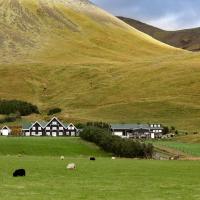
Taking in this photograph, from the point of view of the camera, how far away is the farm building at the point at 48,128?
154 meters

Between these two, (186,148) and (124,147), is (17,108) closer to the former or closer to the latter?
(186,148)

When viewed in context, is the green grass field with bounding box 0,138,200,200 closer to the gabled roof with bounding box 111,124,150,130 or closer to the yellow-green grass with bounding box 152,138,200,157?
the yellow-green grass with bounding box 152,138,200,157

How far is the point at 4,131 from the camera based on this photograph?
486 ft

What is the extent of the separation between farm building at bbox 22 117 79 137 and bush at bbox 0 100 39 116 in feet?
89.1

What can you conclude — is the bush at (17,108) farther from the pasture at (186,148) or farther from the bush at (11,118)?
the pasture at (186,148)

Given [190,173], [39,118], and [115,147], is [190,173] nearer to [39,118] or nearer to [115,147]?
[115,147]

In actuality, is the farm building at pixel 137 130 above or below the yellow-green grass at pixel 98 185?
above

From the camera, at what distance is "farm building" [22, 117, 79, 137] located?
504 ft

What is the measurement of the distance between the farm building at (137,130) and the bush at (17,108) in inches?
1526

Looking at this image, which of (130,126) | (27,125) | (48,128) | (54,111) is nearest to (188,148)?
(48,128)

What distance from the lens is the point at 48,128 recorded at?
157750 millimetres

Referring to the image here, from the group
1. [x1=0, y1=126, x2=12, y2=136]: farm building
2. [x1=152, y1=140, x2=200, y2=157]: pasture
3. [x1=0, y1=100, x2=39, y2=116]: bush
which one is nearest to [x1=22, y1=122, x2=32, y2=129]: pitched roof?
[x1=0, y1=126, x2=12, y2=136]: farm building

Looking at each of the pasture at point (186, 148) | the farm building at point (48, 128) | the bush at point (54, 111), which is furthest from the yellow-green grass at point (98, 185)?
the bush at point (54, 111)

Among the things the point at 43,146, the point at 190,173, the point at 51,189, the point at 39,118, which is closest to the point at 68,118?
the point at 39,118
